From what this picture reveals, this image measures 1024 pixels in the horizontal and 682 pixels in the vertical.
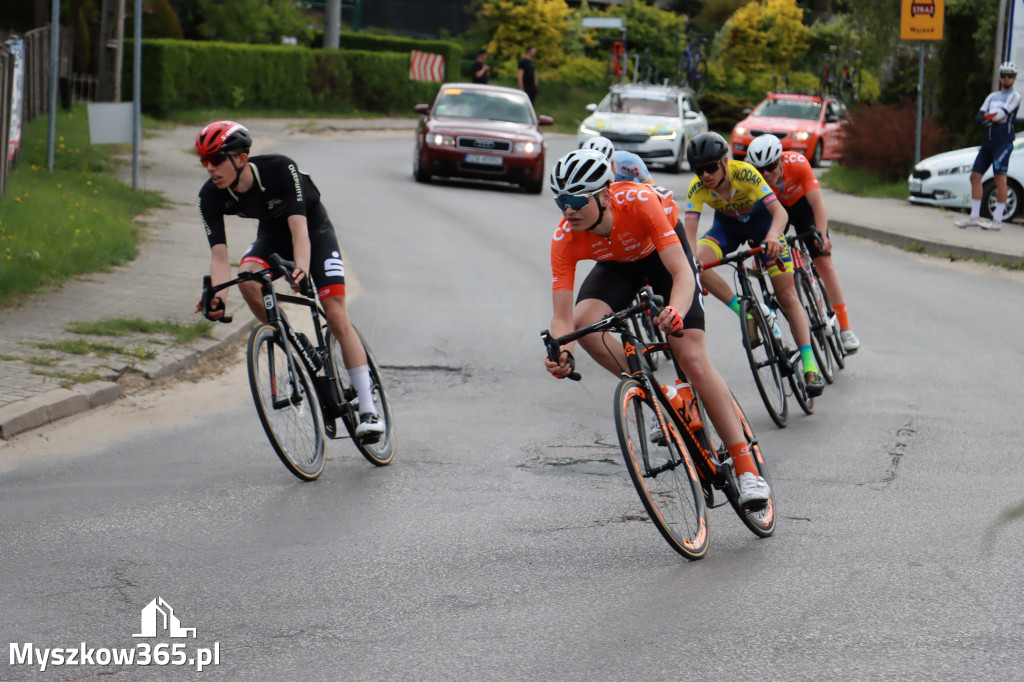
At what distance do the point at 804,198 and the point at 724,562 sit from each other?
4899 mm

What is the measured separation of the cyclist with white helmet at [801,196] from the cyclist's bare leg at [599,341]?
3215mm

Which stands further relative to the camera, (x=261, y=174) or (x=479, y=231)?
(x=479, y=231)

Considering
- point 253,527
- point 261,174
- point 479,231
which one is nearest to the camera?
point 253,527

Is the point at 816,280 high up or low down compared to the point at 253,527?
up

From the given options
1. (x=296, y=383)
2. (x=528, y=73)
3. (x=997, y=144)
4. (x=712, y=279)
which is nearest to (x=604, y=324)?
(x=296, y=383)

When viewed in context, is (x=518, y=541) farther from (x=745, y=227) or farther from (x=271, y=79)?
(x=271, y=79)

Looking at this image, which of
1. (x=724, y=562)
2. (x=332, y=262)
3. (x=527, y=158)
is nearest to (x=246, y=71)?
(x=527, y=158)

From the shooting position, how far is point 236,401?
9047 mm

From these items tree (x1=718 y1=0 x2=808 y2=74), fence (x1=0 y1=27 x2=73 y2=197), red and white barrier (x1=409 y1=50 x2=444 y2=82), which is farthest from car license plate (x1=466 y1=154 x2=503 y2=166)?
tree (x1=718 y1=0 x2=808 y2=74)

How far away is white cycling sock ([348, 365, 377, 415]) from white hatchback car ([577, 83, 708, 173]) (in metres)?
19.9

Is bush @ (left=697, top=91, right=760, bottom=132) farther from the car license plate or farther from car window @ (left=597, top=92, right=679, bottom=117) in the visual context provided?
the car license plate

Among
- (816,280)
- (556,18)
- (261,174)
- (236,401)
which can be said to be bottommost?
(236,401)

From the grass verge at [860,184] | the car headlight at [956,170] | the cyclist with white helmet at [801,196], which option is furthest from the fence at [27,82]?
the grass verge at [860,184]

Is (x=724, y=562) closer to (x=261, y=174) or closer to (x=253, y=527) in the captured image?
(x=253, y=527)
